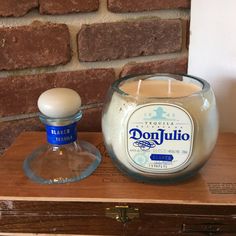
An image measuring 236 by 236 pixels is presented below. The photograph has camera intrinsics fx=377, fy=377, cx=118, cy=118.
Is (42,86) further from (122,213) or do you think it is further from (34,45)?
(122,213)

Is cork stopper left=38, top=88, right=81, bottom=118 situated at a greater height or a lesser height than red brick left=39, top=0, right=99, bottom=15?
lesser

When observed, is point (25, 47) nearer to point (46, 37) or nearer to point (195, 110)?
point (46, 37)

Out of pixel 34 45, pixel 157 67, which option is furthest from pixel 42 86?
pixel 157 67

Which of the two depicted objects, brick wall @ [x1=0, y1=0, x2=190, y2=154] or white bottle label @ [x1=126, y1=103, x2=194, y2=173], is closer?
white bottle label @ [x1=126, y1=103, x2=194, y2=173]

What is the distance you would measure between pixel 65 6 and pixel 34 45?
2.8 inches

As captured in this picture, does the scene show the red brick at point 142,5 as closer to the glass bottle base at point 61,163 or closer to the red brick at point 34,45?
the red brick at point 34,45

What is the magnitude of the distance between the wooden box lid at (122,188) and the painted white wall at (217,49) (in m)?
0.13

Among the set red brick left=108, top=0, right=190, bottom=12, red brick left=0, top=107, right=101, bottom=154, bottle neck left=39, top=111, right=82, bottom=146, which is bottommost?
red brick left=0, top=107, right=101, bottom=154

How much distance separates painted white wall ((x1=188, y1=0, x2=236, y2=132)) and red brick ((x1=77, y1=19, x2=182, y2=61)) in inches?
1.3

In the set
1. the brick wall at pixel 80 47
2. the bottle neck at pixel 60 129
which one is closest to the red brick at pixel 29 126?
the brick wall at pixel 80 47

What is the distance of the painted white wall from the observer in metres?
0.56

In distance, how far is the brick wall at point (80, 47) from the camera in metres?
0.54

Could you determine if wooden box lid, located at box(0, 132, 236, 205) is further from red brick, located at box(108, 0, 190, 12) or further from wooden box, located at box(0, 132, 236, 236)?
red brick, located at box(108, 0, 190, 12)

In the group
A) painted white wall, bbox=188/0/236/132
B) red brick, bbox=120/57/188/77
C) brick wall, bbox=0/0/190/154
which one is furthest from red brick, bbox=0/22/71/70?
painted white wall, bbox=188/0/236/132
